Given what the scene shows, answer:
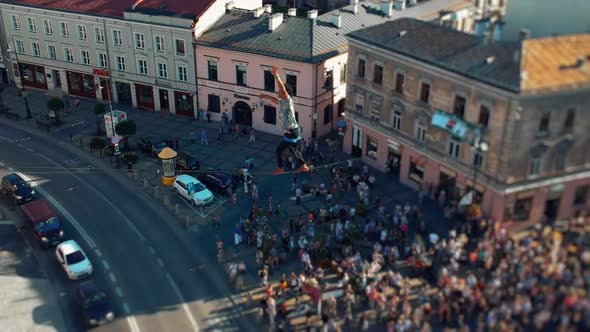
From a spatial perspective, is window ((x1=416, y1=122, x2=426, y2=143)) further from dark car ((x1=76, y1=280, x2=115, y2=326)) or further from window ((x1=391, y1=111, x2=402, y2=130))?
dark car ((x1=76, y1=280, x2=115, y2=326))

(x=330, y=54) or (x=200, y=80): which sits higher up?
(x=330, y=54)

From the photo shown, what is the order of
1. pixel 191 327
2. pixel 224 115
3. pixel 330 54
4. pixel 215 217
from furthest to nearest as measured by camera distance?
pixel 224 115 < pixel 330 54 < pixel 215 217 < pixel 191 327

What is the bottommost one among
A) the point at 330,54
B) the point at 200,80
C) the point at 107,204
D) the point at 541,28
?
the point at 107,204

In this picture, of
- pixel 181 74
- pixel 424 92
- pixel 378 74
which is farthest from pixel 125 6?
pixel 424 92

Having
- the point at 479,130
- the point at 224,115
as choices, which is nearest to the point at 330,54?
the point at 224,115

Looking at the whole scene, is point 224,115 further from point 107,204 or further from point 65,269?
point 65,269

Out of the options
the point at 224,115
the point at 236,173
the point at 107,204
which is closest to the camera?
the point at 107,204
